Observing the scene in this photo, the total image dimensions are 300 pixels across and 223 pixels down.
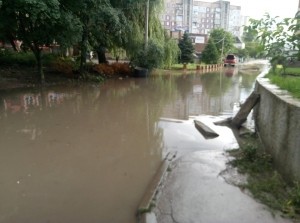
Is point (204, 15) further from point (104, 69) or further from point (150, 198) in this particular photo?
point (150, 198)

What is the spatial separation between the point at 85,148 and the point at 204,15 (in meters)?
88.4

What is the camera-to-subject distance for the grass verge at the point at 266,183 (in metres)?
3.34

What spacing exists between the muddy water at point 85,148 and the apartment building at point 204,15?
247ft

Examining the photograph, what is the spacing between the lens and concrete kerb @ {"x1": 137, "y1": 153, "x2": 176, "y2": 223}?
11.4 feet

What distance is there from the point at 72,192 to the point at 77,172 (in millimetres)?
692

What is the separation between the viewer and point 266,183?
4000mm

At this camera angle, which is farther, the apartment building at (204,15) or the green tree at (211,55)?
the apartment building at (204,15)

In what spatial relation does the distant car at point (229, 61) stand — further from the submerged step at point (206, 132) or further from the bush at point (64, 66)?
the submerged step at point (206, 132)

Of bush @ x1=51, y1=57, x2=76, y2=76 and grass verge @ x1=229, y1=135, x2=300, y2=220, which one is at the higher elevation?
bush @ x1=51, y1=57, x2=76, y2=76

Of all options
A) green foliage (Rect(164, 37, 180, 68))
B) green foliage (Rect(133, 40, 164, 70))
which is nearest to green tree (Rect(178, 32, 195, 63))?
green foliage (Rect(164, 37, 180, 68))

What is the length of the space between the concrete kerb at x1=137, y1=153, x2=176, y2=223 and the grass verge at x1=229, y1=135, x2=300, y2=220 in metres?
1.13

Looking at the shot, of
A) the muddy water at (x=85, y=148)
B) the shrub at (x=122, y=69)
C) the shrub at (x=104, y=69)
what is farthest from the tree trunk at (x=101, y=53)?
the muddy water at (x=85, y=148)

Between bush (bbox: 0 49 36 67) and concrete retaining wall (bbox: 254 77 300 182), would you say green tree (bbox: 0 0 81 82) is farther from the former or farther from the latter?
concrete retaining wall (bbox: 254 77 300 182)

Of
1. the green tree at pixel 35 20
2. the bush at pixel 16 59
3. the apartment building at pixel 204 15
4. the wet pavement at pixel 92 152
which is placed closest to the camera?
the wet pavement at pixel 92 152
